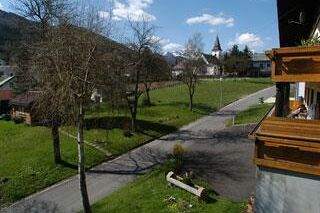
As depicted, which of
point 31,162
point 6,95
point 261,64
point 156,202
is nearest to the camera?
point 156,202

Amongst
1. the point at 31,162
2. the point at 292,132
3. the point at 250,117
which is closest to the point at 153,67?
the point at 250,117

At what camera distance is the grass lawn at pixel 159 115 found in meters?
37.5

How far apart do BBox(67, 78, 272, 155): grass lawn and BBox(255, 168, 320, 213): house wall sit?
17.1 meters

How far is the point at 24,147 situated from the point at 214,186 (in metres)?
18.2

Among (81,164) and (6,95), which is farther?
(6,95)

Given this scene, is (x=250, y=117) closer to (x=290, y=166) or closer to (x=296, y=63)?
(x=290, y=166)

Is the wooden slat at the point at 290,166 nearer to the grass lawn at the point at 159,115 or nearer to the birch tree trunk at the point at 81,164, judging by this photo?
the birch tree trunk at the point at 81,164

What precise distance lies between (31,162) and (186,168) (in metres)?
11.6

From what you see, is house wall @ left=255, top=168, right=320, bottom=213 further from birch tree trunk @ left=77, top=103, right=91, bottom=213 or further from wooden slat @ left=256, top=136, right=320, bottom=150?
birch tree trunk @ left=77, top=103, right=91, bottom=213

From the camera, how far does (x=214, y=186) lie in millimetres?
24672

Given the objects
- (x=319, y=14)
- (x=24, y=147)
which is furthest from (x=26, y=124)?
(x=319, y=14)

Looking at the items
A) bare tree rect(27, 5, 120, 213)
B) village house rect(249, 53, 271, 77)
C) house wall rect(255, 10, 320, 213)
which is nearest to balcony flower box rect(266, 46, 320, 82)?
house wall rect(255, 10, 320, 213)

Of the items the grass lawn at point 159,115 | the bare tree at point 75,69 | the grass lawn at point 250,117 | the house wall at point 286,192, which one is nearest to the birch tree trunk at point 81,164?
the bare tree at point 75,69

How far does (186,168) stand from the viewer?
29109 mm
